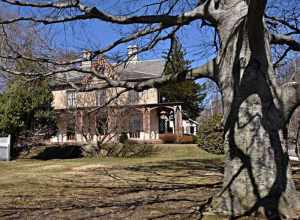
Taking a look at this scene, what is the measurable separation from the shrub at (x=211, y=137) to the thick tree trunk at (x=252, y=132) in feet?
62.9

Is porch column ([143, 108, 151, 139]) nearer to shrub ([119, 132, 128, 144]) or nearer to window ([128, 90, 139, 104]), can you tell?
window ([128, 90, 139, 104])

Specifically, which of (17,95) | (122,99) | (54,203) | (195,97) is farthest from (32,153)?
(54,203)

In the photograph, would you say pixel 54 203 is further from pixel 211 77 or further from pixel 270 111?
pixel 270 111

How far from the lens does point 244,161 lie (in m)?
6.23

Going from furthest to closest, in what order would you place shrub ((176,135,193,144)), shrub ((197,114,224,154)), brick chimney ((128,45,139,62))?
shrub ((176,135,193,144)) → shrub ((197,114,224,154)) → brick chimney ((128,45,139,62))

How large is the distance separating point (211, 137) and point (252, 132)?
20.6 metres

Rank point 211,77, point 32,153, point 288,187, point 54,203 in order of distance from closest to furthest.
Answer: point 288,187, point 211,77, point 54,203, point 32,153

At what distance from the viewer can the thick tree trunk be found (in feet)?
19.8

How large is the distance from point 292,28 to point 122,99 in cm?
1909

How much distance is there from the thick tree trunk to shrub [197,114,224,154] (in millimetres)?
19158

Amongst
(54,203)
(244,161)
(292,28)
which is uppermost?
(292,28)

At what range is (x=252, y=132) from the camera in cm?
619

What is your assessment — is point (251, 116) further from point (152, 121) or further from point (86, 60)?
point (152, 121)

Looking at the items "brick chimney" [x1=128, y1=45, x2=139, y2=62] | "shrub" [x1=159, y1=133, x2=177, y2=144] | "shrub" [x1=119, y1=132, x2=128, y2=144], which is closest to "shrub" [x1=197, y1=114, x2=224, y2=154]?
"shrub" [x1=119, y1=132, x2=128, y2=144]
